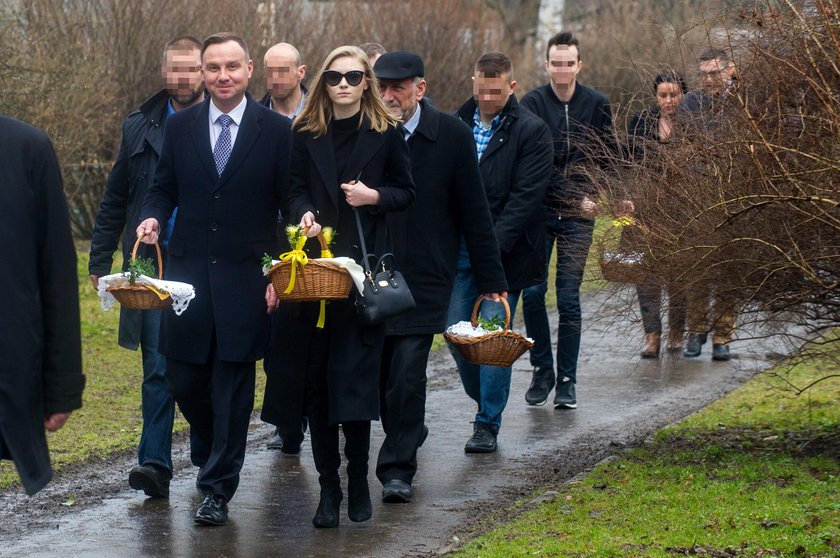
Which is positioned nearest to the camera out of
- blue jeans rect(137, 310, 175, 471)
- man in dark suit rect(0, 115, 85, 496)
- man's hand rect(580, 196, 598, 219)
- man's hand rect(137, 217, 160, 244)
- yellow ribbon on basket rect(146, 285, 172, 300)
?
man in dark suit rect(0, 115, 85, 496)

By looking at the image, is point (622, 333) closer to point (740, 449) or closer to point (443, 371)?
point (740, 449)

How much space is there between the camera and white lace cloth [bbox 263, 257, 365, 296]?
239 inches

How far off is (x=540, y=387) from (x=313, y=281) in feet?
13.4

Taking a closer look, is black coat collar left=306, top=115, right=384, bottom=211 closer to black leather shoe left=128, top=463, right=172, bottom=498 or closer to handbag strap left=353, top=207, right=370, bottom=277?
handbag strap left=353, top=207, right=370, bottom=277

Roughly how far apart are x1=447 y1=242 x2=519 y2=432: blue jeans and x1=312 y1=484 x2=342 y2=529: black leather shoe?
191cm

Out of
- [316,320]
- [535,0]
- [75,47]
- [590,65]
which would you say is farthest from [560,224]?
[535,0]

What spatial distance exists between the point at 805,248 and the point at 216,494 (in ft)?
9.75

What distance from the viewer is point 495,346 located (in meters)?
7.34

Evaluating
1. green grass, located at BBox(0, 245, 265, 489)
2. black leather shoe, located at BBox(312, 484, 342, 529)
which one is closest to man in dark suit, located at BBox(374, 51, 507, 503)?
black leather shoe, located at BBox(312, 484, 342, 529)

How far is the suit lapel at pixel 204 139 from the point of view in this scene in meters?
6.62

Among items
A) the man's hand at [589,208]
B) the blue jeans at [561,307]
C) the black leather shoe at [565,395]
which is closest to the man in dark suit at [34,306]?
the man's hand at [589,208]

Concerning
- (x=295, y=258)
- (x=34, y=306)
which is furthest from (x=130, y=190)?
(x=34, y=306)

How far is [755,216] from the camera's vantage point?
692 cm

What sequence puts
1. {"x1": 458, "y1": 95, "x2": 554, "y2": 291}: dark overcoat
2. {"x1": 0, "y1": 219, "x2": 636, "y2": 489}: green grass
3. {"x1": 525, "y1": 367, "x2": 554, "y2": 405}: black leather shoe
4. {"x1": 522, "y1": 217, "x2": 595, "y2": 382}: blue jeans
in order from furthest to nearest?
{"x1": 525, "y1": 367, "x2": 554, "y2": 405}: black leather shoe, {"x1": 522, "y1": 217, "x2": 595, "y2": 382}: blue jeans, {"x1": 458, "y1": 95, "x2": 554, "y2": 291}: dark overcoat, {"x1": 0, "y1": 219, "x2": 636, "y2": 489}: green grass
